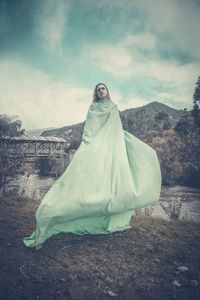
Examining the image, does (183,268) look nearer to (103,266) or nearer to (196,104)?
(103,266)

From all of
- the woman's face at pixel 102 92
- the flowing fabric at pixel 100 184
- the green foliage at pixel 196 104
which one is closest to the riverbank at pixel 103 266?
the flowing fabric at pixel 100 184

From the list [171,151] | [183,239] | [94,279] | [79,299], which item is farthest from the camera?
[171,151]

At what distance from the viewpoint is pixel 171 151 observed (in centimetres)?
1920

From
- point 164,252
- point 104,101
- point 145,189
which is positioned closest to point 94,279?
point 164,252

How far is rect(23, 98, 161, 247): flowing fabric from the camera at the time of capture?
368 cm

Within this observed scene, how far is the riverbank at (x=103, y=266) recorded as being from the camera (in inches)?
114

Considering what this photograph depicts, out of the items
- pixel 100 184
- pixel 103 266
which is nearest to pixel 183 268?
pixel 103 266

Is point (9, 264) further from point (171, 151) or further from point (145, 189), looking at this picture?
point (171, 151)

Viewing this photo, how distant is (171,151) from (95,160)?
15909mm

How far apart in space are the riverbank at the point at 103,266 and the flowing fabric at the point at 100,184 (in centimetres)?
24

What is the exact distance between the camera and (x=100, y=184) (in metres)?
3.85

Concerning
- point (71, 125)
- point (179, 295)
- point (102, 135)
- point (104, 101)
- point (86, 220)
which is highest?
point (71, 125)

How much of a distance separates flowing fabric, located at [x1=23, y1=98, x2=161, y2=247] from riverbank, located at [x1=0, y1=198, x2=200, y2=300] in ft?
0.79

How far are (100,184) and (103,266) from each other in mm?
1005
